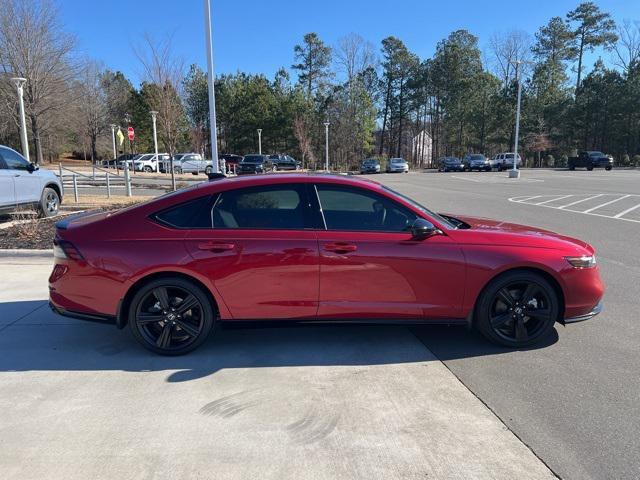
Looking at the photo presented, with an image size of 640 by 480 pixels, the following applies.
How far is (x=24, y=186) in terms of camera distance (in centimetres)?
1022

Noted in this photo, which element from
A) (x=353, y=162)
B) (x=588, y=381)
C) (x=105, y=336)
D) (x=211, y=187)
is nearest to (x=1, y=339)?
(x=105, y=336)

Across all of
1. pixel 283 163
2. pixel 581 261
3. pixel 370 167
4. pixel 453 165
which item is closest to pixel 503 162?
pixel 453 165

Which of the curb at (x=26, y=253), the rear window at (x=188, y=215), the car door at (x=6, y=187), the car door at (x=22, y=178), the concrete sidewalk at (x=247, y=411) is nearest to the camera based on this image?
the concrete sidewalk at (x=247, y=411)

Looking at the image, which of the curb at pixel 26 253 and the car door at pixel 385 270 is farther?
the curb at pixel 26 253

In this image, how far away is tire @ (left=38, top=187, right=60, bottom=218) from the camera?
429 inches

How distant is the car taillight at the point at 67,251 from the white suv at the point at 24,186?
6.86m

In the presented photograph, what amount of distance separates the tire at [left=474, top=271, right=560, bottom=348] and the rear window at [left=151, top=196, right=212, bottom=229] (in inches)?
98.3

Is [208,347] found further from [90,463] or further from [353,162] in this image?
[353,162]

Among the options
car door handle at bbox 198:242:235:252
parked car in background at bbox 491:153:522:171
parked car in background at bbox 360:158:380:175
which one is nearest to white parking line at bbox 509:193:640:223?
car door handle at bbox 198:242:235:252

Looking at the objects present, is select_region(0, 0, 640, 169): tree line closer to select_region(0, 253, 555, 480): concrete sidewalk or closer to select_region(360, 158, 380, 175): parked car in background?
select_region(360, 158, 380, 175): parked car in background

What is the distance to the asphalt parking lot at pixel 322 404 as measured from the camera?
2768mm

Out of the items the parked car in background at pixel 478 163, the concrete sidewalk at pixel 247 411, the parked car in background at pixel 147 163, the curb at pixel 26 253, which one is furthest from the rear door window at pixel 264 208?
the parked car in background at pixel 478 163

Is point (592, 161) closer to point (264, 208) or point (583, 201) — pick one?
point (583, 201)

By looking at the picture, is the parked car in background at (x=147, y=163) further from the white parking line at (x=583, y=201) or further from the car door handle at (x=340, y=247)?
the car door handle at (x=340, y=247)
